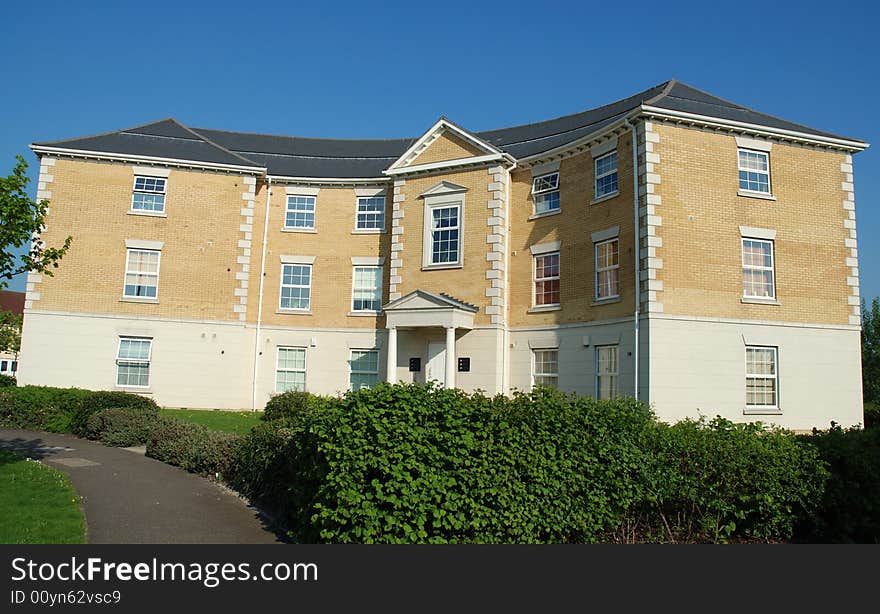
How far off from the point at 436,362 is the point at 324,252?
7769 millimetres

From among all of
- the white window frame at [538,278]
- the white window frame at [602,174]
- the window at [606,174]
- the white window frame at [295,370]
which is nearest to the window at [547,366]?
the white window frame at [538,278]

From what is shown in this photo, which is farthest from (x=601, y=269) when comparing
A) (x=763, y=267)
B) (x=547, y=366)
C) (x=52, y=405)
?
(x=52, y=405)

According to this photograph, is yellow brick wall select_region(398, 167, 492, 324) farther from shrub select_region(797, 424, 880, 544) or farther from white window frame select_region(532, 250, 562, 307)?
shrub select_region(797, 424, 880, 544)

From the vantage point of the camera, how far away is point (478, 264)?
2273 cm

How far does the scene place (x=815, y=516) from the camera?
28.2 ft

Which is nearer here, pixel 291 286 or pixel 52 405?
pixel 52 405

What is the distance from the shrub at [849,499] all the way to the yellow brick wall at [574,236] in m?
9.94

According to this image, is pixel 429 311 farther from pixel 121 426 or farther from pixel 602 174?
pixel 121 426

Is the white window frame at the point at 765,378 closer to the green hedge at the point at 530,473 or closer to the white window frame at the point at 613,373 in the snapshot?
the white window frame at the point at 613,373

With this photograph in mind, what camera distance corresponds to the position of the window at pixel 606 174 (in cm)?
2009

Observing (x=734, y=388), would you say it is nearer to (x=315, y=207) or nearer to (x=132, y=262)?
(x=315, y=207)

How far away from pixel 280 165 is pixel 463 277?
11459mm

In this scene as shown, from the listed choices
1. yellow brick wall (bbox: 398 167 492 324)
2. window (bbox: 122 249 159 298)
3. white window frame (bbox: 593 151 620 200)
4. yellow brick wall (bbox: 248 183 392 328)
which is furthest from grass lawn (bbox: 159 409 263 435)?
white window frame (bbox: 593 151 620 200)

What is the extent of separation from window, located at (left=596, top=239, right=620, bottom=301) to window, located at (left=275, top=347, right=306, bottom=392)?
12885 millimetres
